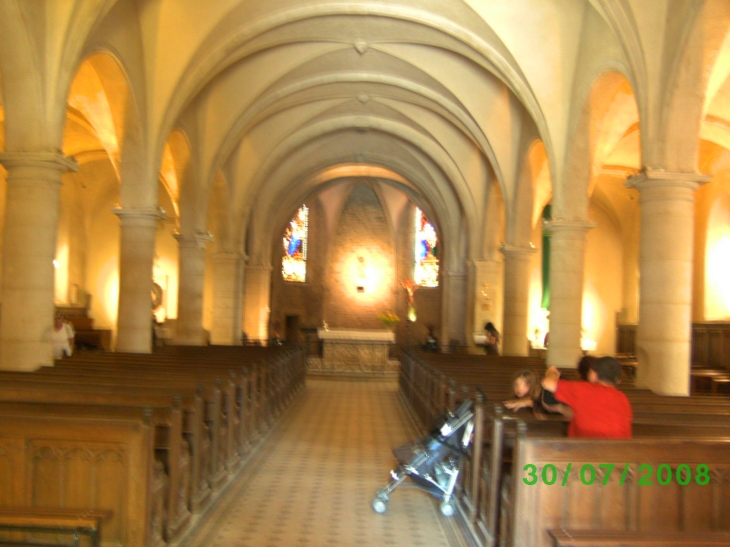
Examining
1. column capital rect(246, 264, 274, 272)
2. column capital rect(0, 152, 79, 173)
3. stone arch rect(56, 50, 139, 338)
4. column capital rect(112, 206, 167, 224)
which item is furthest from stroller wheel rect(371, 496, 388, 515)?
column capital rect(246, 264, 274, 272)

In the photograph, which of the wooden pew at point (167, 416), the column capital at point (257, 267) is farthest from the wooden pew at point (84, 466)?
the column capital at point (257, 267)

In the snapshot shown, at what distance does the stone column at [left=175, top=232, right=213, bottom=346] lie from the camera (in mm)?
18250

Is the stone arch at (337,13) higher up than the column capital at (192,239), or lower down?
higher up

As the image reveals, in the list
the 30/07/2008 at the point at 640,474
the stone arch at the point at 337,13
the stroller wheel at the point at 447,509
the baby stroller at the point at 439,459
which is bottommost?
the stroller wheel at the point at 447,509

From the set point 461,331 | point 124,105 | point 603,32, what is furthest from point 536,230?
point 124,105

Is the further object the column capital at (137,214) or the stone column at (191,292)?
the stone column at (191,292)

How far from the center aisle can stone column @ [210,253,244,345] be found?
997 centimetres

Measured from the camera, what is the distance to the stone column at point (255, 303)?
26.8 meters

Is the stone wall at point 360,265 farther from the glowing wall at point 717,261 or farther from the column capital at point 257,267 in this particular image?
the glowing wall at point 717,261

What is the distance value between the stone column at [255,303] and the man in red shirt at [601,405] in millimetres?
22353

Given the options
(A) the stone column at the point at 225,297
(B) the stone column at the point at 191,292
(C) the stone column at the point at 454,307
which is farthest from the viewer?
(C) the stone column at the point at 454,307

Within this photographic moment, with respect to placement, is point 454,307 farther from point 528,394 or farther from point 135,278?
point 528,394

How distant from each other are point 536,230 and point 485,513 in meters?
20.4

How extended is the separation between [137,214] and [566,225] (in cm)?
777
